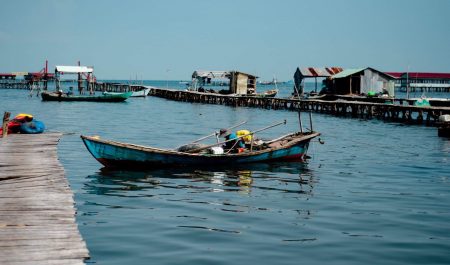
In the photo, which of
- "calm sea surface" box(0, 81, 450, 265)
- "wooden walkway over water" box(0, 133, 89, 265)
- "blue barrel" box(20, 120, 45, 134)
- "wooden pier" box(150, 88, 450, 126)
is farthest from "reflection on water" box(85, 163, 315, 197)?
"wooden pier" box(150, 88, 450, 126)

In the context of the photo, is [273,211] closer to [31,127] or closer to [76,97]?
[31,127]

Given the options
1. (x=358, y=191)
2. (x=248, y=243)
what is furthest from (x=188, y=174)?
(x=248, y=243)

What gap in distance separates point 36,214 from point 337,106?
41.3 meters

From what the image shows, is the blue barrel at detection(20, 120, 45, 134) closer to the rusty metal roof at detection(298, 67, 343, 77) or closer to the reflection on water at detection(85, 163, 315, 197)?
the reflection on water at detection(85, 163, 315, 197)

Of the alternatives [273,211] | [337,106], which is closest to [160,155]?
[273,211]

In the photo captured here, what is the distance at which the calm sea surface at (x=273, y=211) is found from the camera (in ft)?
30.1

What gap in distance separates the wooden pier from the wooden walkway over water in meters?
21.1

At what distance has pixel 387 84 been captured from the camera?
56.2 metres

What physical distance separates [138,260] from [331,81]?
5268 cm

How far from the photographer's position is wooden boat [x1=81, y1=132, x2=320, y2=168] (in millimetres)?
16250

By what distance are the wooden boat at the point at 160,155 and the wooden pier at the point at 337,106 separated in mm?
14060

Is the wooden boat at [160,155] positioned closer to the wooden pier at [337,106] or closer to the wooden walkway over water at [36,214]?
the wooden walkway over water at [36,214]

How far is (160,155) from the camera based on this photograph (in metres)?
16.8

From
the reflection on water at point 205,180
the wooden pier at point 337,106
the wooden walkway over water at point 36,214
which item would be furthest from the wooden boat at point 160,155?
the wooden pier at point 337,106
